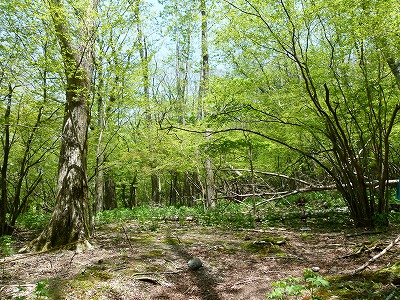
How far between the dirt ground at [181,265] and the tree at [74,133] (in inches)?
17.7

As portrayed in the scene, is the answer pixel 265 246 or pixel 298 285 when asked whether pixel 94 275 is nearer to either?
pixel 298 285

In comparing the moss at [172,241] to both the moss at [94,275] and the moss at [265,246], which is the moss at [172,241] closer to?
the moss at [265,246]

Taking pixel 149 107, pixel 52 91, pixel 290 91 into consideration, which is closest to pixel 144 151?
pixel 149 107

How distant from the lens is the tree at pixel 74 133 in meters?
5.45

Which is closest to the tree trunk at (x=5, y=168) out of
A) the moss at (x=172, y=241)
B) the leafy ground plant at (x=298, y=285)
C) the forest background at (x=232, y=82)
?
the forest background at (x=232, y=82)

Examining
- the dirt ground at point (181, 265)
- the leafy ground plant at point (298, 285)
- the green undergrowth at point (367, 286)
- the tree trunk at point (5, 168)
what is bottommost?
the dirt ground at point (181, 265)

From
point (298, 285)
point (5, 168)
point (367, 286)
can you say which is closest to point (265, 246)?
point (367, 286)

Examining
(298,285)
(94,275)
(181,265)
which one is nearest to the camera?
(298,285)

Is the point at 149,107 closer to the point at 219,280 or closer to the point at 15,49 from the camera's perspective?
the point at 15,49

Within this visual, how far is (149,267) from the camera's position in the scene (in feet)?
14.5

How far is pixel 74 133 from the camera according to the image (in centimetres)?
592

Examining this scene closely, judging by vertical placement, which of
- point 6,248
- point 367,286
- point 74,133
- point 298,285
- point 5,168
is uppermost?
point 74,133

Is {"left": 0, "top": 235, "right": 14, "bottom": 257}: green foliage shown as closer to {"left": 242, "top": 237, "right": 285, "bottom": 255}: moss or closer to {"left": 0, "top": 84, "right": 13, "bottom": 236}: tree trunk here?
{"left": 0, "top": 84, "right": 13, "bottom": 236}: tree trunk

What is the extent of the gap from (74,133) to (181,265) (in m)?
3.22
